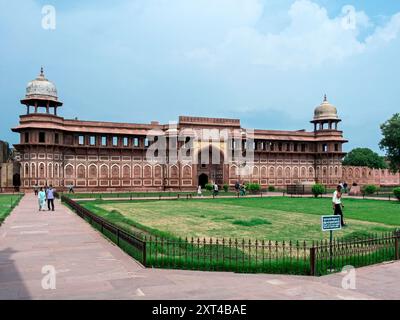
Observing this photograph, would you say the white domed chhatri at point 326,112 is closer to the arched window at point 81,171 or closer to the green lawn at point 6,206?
the arched window at point 81,171

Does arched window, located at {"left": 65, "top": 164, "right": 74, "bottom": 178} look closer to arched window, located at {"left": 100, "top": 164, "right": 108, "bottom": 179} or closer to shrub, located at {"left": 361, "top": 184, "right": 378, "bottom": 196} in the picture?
arched window, located at {"left": 100, "top": 164, "right": 108, "bottom": 179}

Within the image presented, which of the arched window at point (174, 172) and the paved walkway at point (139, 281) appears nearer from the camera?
the paved walkway at point (139, 281)

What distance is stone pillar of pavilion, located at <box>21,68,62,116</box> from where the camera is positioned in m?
38.5

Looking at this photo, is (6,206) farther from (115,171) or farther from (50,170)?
(115,171)

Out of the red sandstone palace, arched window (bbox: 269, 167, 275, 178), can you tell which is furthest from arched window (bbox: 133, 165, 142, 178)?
arched window (bbox: 269, 167, 275, 178)

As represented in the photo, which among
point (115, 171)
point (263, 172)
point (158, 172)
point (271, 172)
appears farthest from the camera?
point (271, 172)

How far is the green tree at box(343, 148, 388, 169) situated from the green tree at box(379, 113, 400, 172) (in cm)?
2897

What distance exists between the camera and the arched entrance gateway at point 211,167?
46.1m

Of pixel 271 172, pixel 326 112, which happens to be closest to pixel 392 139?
pixel 326 112

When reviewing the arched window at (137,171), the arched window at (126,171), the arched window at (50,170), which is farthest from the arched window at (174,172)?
the arched window at (50,170)

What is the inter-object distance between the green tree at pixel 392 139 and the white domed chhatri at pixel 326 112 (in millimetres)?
6032
